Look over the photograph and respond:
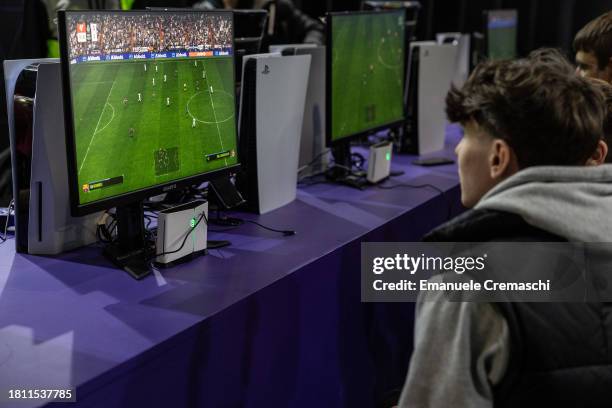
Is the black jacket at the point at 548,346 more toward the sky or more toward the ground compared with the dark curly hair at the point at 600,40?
more toward the ground

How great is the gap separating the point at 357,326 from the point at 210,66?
0.77 m

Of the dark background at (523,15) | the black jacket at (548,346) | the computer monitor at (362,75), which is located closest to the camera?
the black jacket at (548,346)

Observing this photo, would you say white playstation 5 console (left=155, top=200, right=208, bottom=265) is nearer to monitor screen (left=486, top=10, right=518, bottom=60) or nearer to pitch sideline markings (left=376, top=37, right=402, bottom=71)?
pitch sideline markings (left=376, top=37, right=402, bottom=71)

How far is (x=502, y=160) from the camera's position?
0.99 m

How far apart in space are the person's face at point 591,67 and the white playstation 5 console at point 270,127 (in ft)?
2.60

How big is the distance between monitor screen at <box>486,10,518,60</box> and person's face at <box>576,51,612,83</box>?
5.52ft

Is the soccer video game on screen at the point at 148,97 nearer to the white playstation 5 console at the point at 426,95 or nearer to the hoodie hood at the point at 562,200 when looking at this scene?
the hoodie hood at the point at 562,200

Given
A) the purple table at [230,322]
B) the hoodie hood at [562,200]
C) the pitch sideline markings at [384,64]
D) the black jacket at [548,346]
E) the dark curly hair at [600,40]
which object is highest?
the dark curly hair at [600,40]

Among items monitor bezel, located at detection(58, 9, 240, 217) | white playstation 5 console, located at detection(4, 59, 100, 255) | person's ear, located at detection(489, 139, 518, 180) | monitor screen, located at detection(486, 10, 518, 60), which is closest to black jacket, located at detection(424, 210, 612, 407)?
person's ear, located at detection(489, 139, 518, 180)

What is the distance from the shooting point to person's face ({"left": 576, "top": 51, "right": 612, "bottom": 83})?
6.69 ft

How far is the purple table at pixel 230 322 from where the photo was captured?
1165 mm

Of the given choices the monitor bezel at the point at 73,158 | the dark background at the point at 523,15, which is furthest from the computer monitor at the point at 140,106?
the dark background at the point at 523,15

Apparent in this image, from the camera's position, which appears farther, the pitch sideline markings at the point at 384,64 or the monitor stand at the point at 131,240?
the pitch sideline markings at the point at 384,64

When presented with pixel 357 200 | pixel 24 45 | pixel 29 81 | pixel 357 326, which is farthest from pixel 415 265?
pixel 24 45
